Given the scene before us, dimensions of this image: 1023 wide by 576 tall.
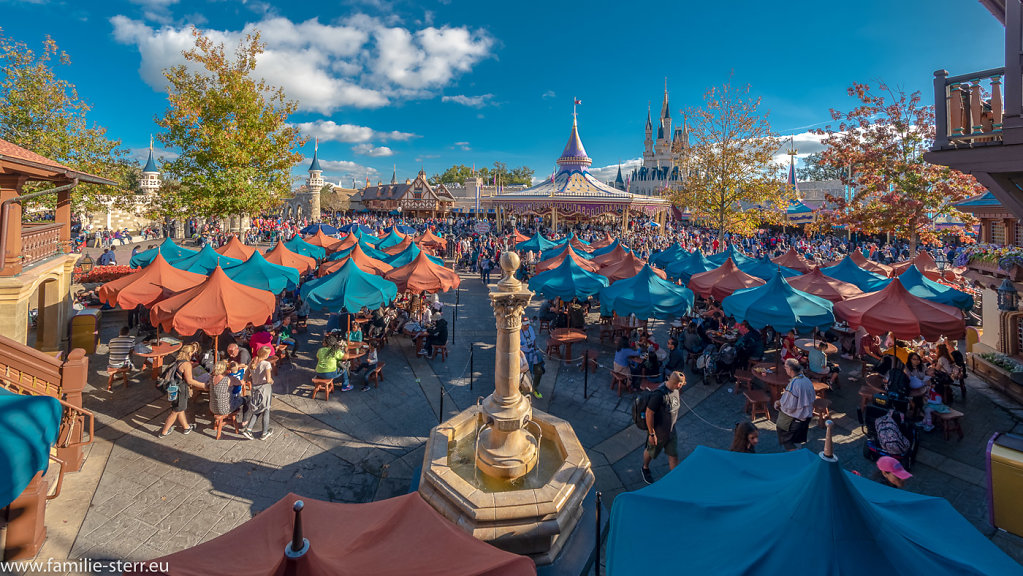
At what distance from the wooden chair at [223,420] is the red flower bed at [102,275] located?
1188 cm

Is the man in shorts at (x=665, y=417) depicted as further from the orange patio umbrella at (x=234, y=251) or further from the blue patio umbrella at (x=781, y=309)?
the orange patio umbrella at (x=234, y=251)

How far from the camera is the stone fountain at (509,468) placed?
4582 mm

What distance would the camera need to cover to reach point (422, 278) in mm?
11930

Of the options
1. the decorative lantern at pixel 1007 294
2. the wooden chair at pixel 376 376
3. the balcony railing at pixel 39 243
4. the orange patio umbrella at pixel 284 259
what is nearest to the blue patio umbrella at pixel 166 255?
the orange patio umbrella at pixel 284 259

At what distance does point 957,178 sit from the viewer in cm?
1634

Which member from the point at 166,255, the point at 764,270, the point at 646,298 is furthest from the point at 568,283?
the point at 166,255

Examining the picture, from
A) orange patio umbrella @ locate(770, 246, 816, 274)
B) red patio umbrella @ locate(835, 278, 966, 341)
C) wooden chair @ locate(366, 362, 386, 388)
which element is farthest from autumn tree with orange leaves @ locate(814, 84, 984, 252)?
wooden chair @ locate(366, 362, 386, 388)

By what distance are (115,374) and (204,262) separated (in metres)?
5.65

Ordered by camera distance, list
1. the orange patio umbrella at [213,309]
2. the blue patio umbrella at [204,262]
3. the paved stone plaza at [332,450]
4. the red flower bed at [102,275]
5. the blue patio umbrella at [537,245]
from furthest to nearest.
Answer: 1. the blue patio umbrella at [537,245]
2. the red flower bed at [102,275]
3. the blue patio umbrella at [204,262]
4. the orange patio umbrella at [213,309]
5. the paved stone plaza at [332,450]

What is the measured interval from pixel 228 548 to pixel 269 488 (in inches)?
131

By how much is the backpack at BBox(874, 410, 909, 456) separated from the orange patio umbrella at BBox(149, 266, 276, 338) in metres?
10.4

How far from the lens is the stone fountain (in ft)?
15.0

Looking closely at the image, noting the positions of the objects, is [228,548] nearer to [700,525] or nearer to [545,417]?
[700,525]

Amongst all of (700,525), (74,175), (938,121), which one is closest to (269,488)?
(700,525)
